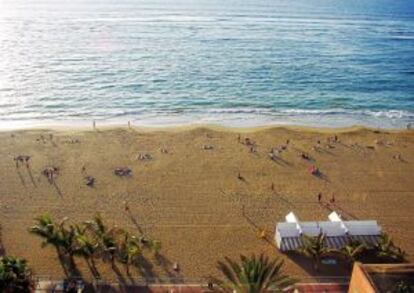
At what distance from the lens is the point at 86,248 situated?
87.4 feet

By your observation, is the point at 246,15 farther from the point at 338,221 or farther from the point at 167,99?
the point at 338,221

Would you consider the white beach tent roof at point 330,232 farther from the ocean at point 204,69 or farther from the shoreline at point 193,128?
the ocean at point 204,69

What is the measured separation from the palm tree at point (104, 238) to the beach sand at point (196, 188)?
808 millimetres

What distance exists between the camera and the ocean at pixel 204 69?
58816 mm

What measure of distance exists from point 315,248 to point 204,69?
176 feet

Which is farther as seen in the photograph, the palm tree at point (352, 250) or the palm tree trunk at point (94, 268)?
the palm tree at point (352, 250)

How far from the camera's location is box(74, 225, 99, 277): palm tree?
26.7 m

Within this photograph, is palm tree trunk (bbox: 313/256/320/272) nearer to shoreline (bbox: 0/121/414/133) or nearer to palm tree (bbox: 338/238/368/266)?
palm tree (bbox: 338/238/368/266)

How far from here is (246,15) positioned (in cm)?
13888

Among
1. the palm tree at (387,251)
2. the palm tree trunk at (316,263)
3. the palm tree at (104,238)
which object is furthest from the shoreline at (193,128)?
the palm tree trunk at (316,263)

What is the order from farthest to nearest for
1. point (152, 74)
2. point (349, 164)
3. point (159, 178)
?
point (152, 74), point (349, 164), point (159, 178)

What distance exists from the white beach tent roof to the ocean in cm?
2698

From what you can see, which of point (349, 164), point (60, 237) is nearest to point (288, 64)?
point (349, 164)

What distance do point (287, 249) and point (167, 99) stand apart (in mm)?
37551
